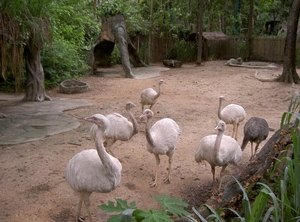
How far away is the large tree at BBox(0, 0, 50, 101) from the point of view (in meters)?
6.47

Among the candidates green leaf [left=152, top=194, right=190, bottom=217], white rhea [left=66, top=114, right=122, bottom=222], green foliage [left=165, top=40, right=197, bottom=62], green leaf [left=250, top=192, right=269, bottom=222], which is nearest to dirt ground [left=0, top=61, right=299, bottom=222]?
white rhea [left=66, top=114, right=122, bottom=222]

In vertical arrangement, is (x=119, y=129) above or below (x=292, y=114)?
below

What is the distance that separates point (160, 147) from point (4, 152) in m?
2.60

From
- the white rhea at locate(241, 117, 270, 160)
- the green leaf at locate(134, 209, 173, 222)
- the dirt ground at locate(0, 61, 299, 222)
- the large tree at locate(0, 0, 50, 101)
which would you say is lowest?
the dirt ground at locate(0, 61, 299, 222)

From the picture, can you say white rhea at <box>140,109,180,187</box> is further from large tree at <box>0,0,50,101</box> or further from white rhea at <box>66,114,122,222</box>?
large tree at <box>0,0,50,101</box>

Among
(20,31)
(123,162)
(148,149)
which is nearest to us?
(148,149)

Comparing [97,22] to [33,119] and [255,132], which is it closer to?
[33,119]

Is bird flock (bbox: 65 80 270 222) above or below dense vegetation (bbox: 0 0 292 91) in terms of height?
below

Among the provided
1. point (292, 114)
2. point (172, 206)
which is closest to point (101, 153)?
point (172, 206)

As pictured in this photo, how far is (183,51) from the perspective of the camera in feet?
65.1

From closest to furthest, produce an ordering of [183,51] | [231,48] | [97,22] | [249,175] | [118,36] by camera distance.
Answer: [249,175] < [118,36] < [97,22] < [183,51] < [231,48]

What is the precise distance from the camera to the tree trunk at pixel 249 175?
284 centimetres

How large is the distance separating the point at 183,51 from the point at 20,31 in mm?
13855

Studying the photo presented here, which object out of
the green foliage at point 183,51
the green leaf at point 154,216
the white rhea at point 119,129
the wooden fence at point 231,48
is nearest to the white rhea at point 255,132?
the white rhea at point 119,129
